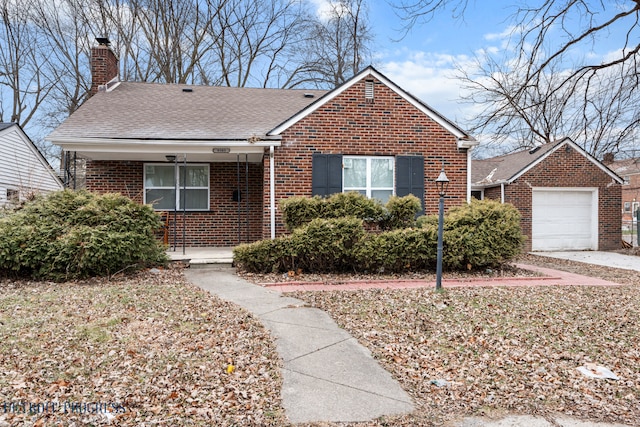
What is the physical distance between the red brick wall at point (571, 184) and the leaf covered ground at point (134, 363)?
473 inches

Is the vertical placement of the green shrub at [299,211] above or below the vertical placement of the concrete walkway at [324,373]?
above

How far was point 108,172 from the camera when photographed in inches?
421

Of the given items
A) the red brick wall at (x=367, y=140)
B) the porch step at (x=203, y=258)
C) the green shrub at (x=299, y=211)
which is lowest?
the porch step at (x=203, y=258)

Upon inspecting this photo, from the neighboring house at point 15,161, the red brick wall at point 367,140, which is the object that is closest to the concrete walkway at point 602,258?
the red brick wall at point 367,140

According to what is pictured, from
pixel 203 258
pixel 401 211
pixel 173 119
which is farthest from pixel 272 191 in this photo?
pixel 173 119

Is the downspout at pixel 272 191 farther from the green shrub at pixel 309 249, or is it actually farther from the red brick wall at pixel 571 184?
the red brick wall at pixel 571 184

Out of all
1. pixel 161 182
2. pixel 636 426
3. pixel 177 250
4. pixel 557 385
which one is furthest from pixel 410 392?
pixel 161 182

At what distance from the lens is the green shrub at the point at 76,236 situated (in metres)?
7.01

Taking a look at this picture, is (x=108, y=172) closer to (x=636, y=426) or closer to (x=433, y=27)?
(x=433, y=27)

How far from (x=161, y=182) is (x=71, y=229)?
397 cm

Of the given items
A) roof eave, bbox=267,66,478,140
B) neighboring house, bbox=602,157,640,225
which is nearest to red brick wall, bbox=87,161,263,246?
roof eave, bbox=267,66,478,140

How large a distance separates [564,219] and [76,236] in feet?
48.6

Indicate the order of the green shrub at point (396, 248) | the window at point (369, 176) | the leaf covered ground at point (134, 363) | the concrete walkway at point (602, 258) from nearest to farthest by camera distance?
the leaf covered ground at point (134, 363)
the green shrub at point (396, 248)
the window at point (369, 176)
the concrete walkway at point (602, 258)

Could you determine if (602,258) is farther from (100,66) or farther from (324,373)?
(100,66)
